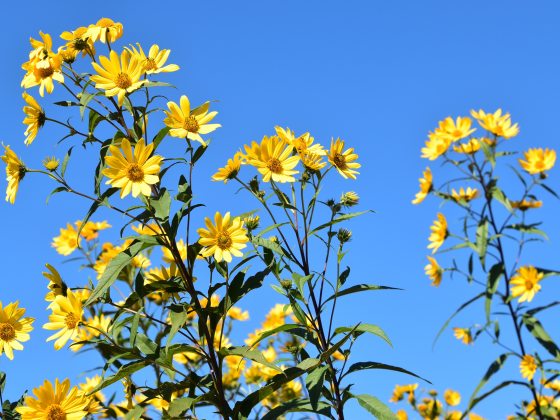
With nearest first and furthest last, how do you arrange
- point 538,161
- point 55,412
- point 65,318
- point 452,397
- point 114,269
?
point 114,269 < point 55,412 < point 65,318 < point 538,161 < point 452,397

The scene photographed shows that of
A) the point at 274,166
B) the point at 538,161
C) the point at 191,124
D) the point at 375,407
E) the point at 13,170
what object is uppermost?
the point at 538,161

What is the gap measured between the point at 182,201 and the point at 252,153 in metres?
0.37

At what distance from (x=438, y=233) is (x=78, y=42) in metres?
2.75

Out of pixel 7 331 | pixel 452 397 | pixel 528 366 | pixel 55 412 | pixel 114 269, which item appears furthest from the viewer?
pixel 452 397

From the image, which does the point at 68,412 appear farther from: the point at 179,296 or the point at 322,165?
the point at 322,165

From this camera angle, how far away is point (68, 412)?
2469 mm

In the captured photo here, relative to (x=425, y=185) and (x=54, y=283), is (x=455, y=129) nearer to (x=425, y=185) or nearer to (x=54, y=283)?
(x=425, y=185)

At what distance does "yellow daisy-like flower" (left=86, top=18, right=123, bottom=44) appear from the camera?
8.63 ft

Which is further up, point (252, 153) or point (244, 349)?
point (252, 153)

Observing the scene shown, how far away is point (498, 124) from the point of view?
4.42 meters

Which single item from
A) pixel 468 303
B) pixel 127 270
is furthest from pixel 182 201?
pixel 468 303

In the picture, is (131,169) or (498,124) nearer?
(131,169)

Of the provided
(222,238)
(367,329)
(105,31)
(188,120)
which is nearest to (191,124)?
(188,120)

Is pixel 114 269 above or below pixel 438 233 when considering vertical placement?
below
